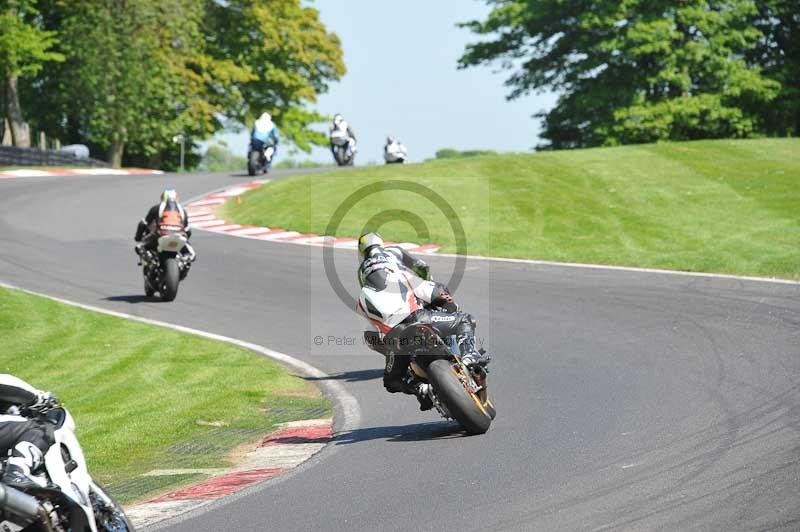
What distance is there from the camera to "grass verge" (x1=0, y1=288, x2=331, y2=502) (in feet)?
31.8

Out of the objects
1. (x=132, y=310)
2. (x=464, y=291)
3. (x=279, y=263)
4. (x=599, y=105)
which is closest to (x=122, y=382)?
(x=132, y=310)

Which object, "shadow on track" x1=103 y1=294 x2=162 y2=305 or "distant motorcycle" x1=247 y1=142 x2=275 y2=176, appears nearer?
"shadow on track" x1=103 y1=294 x2=162 y2=305

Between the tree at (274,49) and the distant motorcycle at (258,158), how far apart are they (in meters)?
23.4

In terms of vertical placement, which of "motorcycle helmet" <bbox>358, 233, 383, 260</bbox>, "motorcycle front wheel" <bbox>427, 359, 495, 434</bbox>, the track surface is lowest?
the track surface

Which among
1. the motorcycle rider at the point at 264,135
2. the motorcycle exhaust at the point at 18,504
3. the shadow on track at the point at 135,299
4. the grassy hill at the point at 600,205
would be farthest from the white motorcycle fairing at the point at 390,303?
the motorcycle rider at the point at 264,135

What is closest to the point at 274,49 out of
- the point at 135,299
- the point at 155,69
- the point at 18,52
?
the point at 155,69

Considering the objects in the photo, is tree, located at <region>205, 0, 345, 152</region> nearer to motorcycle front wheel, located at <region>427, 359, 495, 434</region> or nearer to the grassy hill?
the grassy hill

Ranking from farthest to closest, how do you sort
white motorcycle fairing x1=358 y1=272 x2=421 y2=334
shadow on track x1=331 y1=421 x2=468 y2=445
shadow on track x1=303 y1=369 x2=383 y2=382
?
shadow on track x1=303 y1=369 x2=383 y2=382
white motorcycle fairing x1=358 y1=272 x2=421 y2=334
shadow on track x1=331 y1=421 x2=468 y2=445

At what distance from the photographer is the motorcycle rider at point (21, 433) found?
5.22 m

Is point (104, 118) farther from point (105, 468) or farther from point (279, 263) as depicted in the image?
point (105, 468)

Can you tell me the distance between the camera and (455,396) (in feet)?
29.1

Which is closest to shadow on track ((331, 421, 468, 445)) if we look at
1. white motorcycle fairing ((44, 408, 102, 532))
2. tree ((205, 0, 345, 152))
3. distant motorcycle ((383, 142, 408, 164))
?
white motorcycle fairing ((44, 408, 102, 532))

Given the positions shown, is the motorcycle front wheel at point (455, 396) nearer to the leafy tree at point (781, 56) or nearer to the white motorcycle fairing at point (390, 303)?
the white motorcycle fairing at point (390, 303)

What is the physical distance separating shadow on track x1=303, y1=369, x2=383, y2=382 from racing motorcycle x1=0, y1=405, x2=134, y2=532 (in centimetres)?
685
